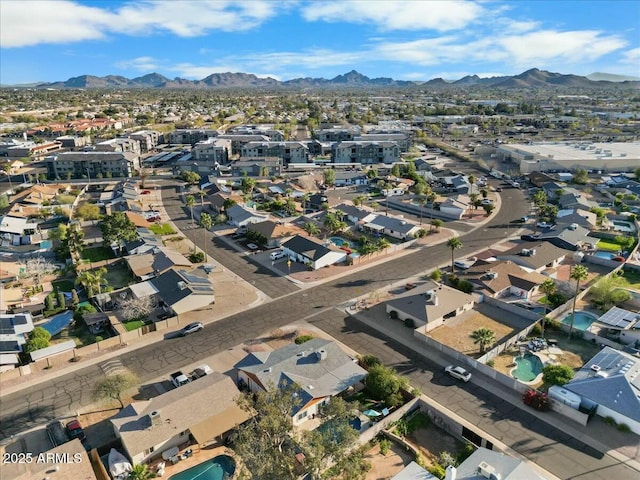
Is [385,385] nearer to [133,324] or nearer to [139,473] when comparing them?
[139,473]

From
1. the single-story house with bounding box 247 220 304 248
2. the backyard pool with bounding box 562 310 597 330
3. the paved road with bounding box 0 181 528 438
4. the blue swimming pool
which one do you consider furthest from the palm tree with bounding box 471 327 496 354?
the blue swimming pool

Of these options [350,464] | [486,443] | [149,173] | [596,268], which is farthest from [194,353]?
[149,173]

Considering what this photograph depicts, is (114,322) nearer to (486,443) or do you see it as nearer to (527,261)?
(486,443)

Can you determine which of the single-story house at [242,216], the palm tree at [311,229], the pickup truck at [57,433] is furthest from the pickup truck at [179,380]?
the single-story house at [242,216]

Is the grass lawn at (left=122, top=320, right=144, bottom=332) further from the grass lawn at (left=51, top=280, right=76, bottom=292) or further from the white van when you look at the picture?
the white van

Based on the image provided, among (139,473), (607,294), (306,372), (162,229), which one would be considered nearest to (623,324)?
(607,294)

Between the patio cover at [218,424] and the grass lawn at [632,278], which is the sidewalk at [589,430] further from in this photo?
the grass lawn at [632,278]
